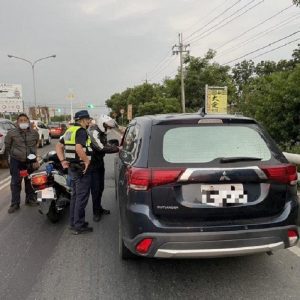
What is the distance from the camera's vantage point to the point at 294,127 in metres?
11.1

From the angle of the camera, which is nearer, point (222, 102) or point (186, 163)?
point (186, 163)

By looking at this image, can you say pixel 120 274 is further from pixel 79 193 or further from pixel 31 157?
pixel 31 157

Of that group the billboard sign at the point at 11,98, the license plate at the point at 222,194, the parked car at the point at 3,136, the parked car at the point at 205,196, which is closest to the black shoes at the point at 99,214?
the parked car at the point at 205,196

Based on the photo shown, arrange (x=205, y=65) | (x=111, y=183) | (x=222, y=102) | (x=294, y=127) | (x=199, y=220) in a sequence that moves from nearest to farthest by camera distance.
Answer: (x=199, y=220), (x=111, y=183), (x=294, y=127), (x=222, y=102), (x=205, y=65)

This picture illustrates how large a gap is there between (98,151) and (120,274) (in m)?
2.43

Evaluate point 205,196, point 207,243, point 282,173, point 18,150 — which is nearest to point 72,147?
point 18,150

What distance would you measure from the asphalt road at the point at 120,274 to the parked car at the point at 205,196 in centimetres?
44

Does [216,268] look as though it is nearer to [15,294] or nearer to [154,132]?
[154,132]

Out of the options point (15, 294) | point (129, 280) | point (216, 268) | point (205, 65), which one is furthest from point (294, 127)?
point (205, 65)

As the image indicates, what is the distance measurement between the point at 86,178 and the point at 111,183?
427cm

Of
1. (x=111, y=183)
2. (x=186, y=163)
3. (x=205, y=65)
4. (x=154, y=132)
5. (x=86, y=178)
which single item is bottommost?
(x=111, y=183)

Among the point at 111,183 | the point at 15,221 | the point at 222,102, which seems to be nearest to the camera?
the point at 15,221

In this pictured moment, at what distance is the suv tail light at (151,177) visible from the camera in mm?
3621

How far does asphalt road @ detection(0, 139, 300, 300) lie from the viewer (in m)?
3.84
